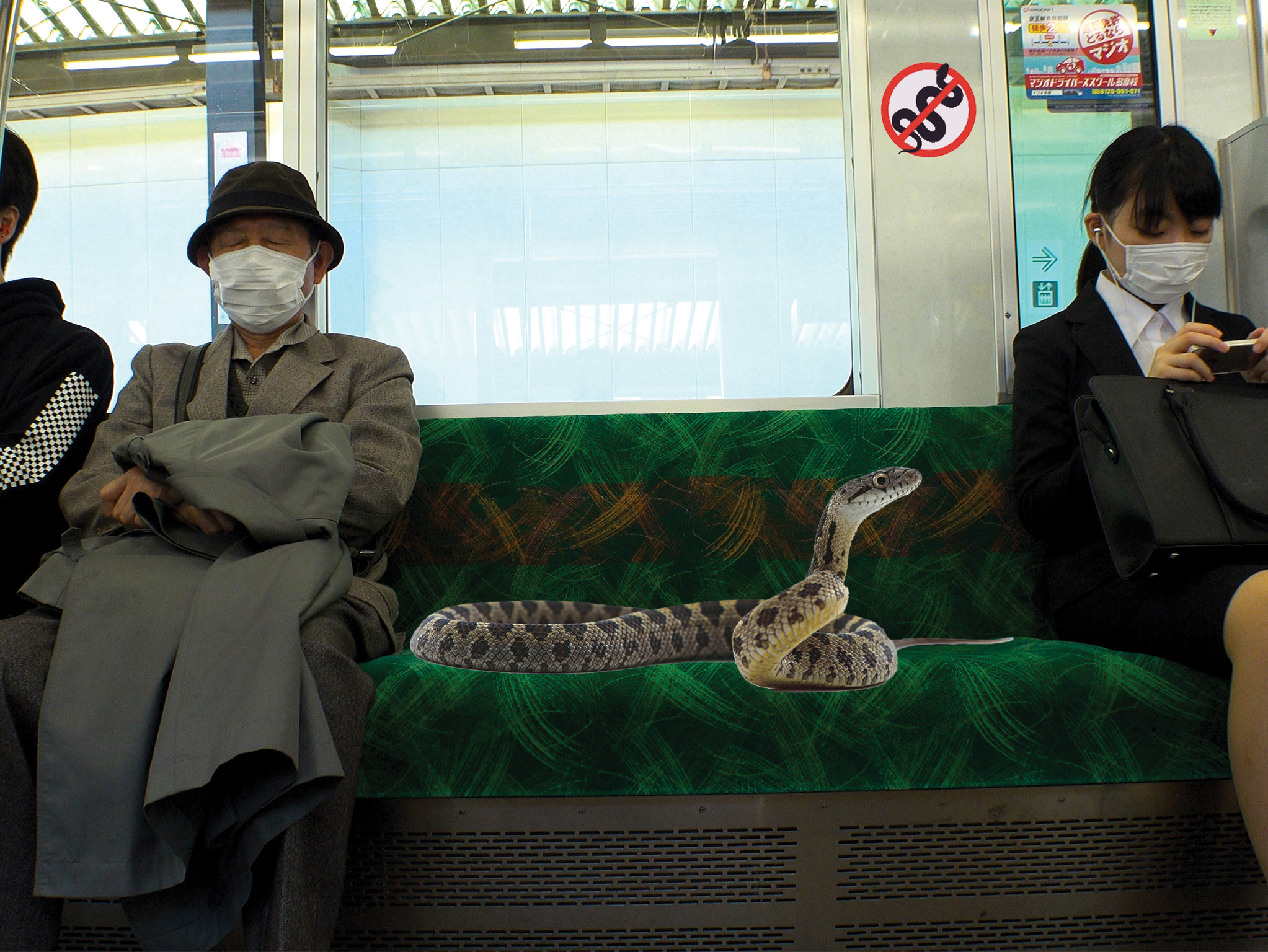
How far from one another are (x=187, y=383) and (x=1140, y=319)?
8.25ft

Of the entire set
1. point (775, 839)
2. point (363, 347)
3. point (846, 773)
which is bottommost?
point (775, 839)

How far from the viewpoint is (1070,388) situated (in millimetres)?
2250

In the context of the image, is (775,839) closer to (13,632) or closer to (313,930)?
(313,930)

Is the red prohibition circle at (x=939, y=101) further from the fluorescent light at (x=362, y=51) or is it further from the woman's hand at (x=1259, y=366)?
the fluorescent light at (x=362, y=51)

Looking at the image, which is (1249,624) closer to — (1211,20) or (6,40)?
(6,40)

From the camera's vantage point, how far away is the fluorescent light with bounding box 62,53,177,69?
15.3 ft

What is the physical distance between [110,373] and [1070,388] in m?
2.52

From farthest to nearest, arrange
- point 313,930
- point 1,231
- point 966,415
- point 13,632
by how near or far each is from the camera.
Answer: point 966,415
point 1,231
point 13,632
point 313,930

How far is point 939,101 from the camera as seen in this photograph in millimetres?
3250

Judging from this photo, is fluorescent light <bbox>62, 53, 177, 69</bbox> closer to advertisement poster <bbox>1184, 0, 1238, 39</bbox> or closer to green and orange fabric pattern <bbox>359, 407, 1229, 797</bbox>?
green and orange fabric pattern <bbox>359, 407, 1229, 797</bbox>

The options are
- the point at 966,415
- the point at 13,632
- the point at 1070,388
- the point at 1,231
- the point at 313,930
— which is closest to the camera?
the point at 313,930

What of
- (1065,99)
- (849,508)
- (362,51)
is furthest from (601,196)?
(849,508)

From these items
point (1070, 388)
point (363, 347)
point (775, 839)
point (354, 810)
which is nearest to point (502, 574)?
point (363, 347)

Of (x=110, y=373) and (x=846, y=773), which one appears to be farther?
(x=110, y=373)
